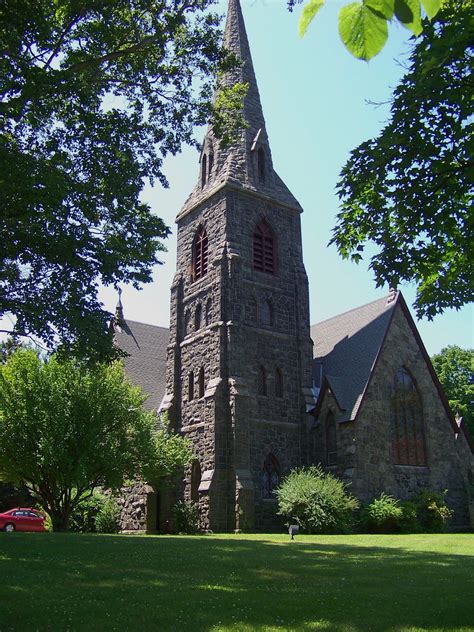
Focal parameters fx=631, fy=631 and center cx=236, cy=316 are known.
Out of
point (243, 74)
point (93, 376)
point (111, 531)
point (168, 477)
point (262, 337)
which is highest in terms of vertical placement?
Result: point (243, 74)

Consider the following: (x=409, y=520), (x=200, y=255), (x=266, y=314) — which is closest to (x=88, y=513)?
(x=266, y=314)

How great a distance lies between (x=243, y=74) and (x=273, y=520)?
24.1m

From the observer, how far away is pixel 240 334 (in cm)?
2916

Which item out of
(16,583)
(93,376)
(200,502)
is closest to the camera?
(16,583)

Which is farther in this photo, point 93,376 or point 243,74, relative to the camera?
point 243,74

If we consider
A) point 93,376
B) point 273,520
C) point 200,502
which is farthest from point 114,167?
point 273,520

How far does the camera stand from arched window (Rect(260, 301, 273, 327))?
3100 cm

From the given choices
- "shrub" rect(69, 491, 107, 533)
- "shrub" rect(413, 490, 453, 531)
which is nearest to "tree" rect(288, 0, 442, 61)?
"shrub" rect(413, 490, 453, 531)

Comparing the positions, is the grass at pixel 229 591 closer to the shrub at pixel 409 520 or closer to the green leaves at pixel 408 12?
the green leaves at pixel 408 12

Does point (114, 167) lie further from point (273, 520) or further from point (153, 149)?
point (273, 520)

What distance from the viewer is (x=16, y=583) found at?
845 cm

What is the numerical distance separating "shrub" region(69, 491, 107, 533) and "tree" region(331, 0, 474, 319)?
22.5 m

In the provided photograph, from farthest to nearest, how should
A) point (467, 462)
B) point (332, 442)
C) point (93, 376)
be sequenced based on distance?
point (467, 462), point (332, 442), point (93, 376)

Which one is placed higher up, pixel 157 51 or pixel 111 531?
pixel 157 51
